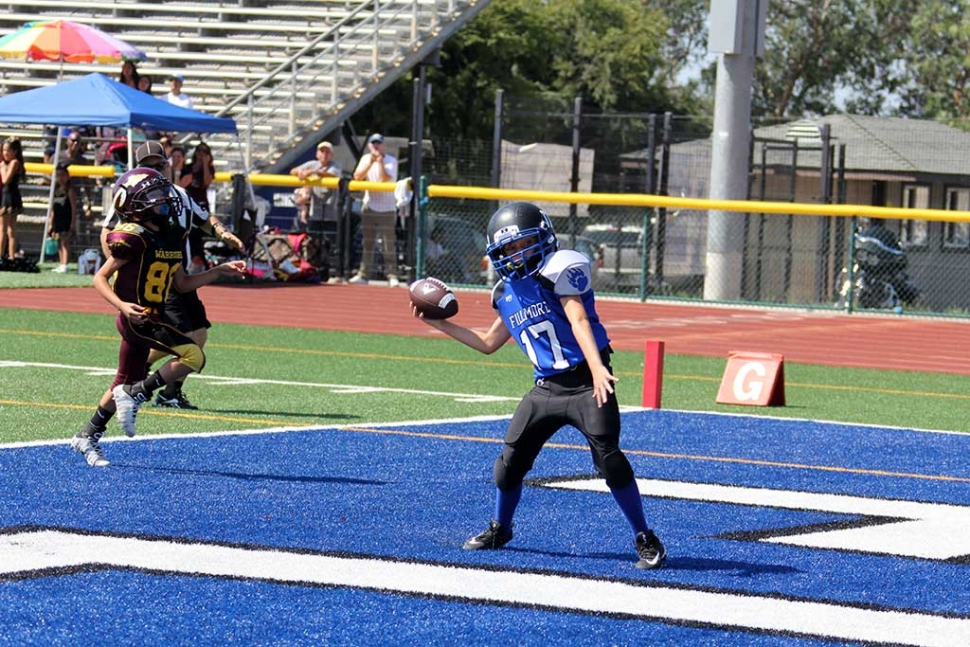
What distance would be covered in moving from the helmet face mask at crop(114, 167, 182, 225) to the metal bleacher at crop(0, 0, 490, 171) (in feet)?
67.2

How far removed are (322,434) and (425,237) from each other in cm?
1469

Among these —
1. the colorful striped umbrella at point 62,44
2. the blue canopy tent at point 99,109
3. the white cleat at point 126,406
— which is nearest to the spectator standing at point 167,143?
the blue canopy tent at point 99,109

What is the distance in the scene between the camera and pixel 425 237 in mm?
25750

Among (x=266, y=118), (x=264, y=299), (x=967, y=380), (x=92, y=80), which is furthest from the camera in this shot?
(x=266, y=118)

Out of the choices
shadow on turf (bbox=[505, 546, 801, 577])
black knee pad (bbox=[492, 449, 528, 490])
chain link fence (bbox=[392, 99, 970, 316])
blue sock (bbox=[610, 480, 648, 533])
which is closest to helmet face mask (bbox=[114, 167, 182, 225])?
black knee pad (bbox=[492, 449, 528, 490])

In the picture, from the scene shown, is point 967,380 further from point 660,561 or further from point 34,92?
point 34,92

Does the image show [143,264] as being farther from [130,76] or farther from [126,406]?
[130,76]

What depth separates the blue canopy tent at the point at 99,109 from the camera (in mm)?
23734

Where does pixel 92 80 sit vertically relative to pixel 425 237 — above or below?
above

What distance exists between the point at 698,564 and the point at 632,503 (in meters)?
0.39

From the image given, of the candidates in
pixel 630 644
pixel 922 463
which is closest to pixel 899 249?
pixel 922 463

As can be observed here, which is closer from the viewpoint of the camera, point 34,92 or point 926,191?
point 34,92

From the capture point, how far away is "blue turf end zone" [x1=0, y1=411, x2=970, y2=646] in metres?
6.04

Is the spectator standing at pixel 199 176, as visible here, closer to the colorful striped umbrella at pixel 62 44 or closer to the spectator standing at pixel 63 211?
the spectator standing at pixel 63 211
